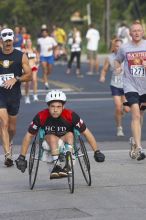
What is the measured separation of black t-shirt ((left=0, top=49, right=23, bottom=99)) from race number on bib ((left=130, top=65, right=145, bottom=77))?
5.34 ft

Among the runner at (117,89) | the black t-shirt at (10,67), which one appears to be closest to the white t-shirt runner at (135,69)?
the black t-shirt at (10,67)

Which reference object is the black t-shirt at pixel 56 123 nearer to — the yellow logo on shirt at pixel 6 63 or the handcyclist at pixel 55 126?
the handcyclist at pixel 55 126

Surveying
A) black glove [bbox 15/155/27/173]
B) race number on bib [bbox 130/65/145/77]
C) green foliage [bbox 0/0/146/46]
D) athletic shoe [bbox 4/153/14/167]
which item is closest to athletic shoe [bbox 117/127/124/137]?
race number on bib [bbox 130/65/145/77]

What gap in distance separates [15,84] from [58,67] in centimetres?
2805

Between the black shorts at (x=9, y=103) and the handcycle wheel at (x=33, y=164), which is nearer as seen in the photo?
the handcycle wheel at (x=33, y=164)

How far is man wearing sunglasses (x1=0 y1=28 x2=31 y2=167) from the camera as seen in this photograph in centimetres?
1216

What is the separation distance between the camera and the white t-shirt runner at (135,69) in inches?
498

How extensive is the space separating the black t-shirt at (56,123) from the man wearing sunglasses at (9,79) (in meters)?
1.86

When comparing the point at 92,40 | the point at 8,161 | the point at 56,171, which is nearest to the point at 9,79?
the point at 8,161

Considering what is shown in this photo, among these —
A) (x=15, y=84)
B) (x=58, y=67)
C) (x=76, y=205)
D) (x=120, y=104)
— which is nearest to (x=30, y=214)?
(x=76, y=205)

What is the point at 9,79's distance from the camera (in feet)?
40.0

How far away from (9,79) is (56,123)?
80.9 inches

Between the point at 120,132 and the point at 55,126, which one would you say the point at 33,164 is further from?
the point at 120,132

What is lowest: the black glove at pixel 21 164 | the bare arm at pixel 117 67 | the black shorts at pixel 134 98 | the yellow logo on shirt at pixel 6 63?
the black glove at pixel 21 164
